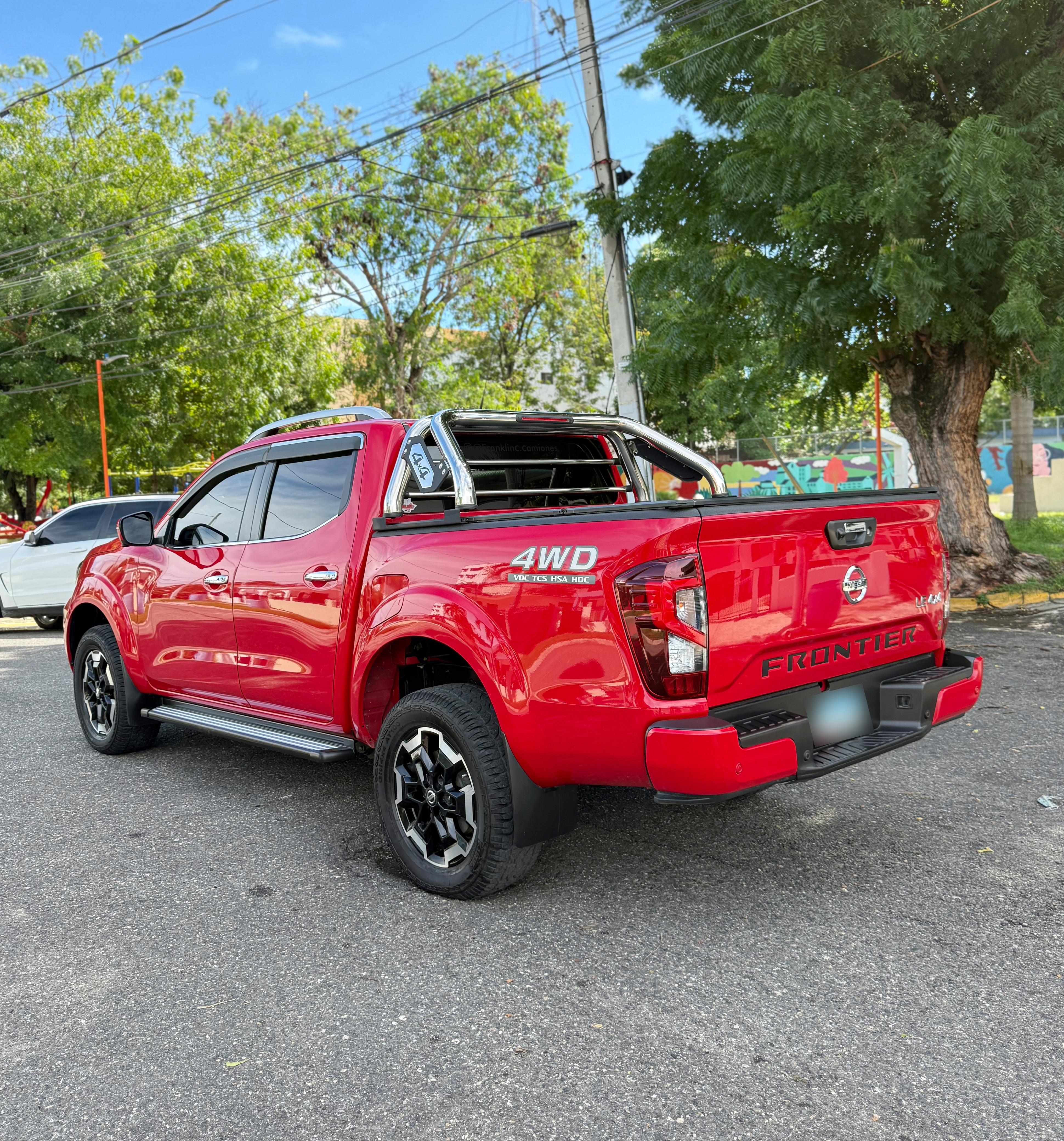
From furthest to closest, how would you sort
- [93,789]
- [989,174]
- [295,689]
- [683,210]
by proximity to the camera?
1. [683,210]
2. [989,174]
3. [93,789]
4. [295,689]

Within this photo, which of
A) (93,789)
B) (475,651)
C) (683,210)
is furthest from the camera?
(683,210)

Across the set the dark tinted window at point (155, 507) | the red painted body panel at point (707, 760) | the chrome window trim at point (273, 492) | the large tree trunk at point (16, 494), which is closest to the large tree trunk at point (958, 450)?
the chrome window trim at point (273, 492)


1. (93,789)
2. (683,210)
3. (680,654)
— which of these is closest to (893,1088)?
(680,654)

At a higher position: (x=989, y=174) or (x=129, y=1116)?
(x=989, y=174)

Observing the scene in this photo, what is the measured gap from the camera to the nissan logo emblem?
11.8 ft

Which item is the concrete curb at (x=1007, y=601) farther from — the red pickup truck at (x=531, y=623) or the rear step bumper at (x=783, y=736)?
the rear step bumper at (x=783, y=736)

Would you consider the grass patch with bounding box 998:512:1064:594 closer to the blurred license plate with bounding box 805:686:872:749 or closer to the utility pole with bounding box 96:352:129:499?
the blurred license plate with bounding box 805:686:872:749

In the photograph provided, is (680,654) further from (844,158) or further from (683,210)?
(683,210)

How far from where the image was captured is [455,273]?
Answer: 33.8 m

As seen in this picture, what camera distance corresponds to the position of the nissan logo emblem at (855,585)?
3.58 m

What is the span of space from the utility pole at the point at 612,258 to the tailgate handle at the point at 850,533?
30.5ft

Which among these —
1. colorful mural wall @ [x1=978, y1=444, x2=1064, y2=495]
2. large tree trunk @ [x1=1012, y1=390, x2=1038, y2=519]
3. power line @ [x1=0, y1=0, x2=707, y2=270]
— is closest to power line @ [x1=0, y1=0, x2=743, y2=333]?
power line @ [x1=0, y1=0, x2=707, y2=270]

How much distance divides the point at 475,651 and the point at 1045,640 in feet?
22.8

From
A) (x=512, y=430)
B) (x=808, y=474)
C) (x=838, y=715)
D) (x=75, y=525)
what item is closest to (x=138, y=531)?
(x=512, y=430)
